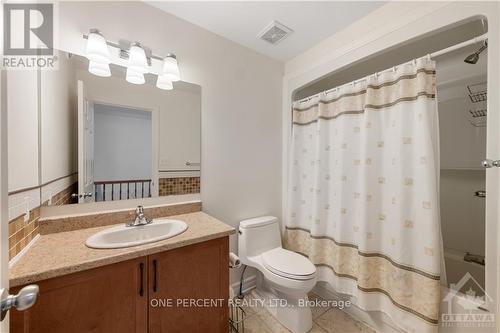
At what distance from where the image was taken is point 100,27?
130cm

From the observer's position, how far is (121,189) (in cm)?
139

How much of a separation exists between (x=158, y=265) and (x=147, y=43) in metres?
1.45

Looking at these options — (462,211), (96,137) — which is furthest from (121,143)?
(462,211)

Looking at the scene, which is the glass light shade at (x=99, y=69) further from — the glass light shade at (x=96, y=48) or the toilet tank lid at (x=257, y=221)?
the toilet tank lid at (x=257, y=221)

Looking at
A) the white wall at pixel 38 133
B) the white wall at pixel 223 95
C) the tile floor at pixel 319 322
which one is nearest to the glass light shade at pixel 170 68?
the white wall at pixel 223 95

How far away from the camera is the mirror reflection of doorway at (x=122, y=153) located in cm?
134

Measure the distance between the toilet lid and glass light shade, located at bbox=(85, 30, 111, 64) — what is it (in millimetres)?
1801

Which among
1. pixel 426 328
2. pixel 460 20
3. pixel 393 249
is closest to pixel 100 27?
pixel 460 20

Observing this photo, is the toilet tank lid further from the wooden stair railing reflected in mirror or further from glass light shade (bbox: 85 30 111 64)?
glass light shade (bbox: 85 30 111 64)

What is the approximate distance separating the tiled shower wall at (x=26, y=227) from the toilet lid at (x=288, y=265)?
1.39m

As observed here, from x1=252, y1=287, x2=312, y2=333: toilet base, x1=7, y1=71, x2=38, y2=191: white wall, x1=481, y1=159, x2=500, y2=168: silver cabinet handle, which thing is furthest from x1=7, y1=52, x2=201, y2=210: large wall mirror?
x1=481, y1=159, x2=500, y2=168: silver cabinet handle

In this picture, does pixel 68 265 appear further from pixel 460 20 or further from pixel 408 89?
pixel 460 20

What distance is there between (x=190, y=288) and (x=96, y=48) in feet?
4.81

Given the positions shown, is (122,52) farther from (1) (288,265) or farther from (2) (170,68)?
(1) (288,265)
